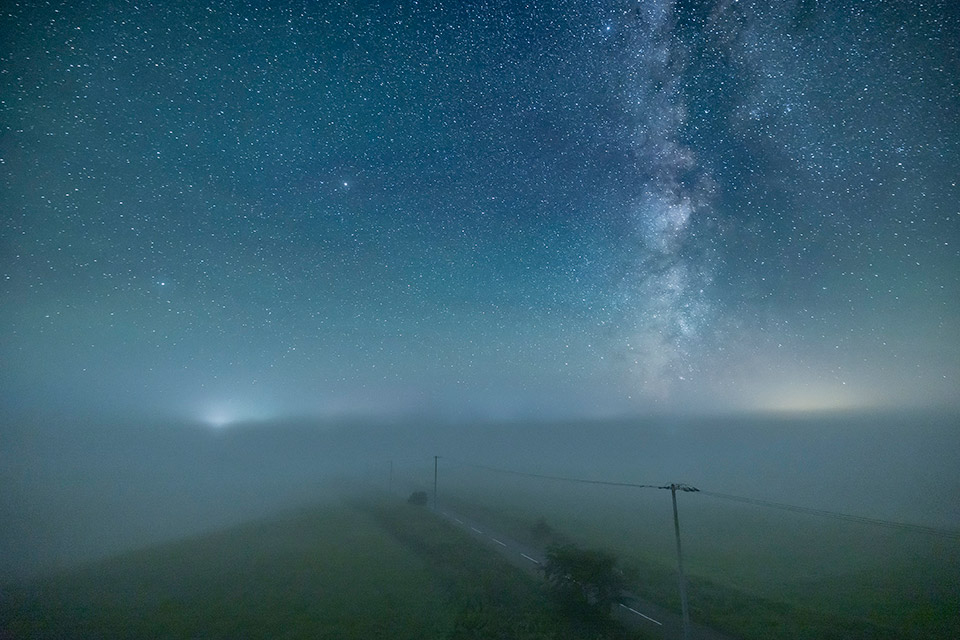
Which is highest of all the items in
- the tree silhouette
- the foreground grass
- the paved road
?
the tree silhouette

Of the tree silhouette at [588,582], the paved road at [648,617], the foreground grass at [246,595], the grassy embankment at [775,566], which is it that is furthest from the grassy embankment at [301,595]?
the grassy embankment at [775,566]

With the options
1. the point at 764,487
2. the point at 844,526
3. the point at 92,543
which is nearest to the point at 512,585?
the point at 844,526

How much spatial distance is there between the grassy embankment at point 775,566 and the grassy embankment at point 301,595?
1058 centimetres

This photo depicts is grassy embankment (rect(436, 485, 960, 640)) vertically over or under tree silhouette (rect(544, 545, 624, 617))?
under

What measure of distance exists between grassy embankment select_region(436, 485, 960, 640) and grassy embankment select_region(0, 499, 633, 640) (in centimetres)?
1058

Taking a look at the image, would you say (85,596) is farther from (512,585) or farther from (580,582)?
(580,582)

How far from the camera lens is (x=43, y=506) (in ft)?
289

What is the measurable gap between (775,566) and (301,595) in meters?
43.6

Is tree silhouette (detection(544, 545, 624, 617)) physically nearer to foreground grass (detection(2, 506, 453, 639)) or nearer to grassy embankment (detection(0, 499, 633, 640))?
grassy embankment (detection(0, 499, 633, 640))

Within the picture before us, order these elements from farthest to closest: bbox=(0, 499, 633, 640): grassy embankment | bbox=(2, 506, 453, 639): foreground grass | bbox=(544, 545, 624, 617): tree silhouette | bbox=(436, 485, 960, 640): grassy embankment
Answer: bbox=(436, 485, 960, 640): grassy embankment
bbox=(544, 545, 624, 617): tree silhouette
bbox=(2, 506, 453, 639): foreground grass
bbox=(0, 499, 633, 640): grassy embankment

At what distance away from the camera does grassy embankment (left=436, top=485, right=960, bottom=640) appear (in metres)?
24.6

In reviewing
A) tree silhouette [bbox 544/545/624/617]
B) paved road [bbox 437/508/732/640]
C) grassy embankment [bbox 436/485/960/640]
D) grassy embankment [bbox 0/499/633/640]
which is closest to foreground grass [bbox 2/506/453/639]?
grassy embankment [bbox 0/499/633/640]

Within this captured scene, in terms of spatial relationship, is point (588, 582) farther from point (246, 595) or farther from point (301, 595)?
point (246, 595)

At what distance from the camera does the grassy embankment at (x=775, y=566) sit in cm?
2456
